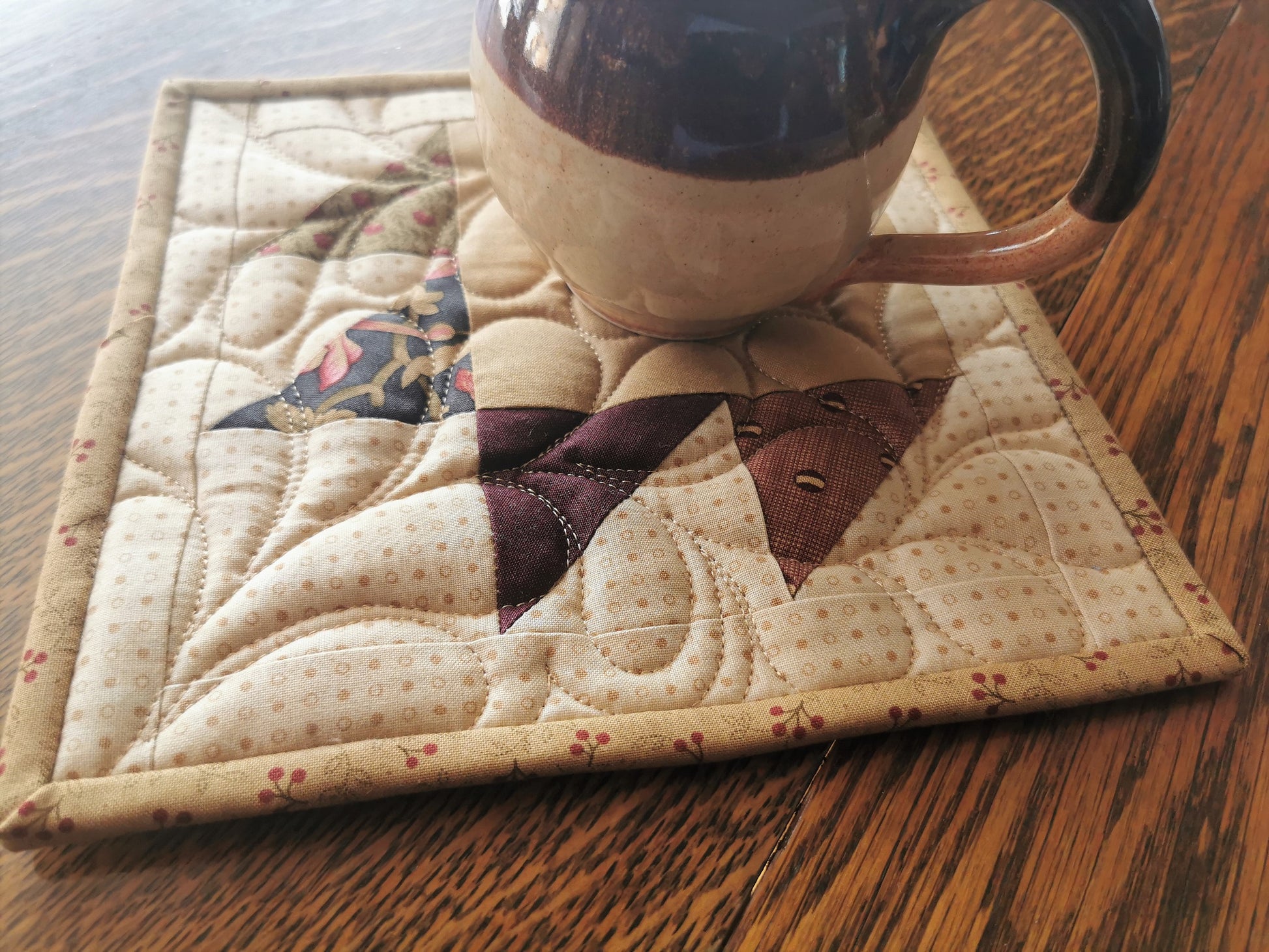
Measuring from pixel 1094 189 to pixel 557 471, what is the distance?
195 millimetres

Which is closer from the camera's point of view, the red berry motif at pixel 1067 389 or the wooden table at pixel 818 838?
the wooden table at pixel 818 838

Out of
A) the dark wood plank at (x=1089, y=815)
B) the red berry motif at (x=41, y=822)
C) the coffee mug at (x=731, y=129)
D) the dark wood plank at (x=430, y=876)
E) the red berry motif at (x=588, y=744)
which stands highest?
the coffee mug at (x=731, y=129)

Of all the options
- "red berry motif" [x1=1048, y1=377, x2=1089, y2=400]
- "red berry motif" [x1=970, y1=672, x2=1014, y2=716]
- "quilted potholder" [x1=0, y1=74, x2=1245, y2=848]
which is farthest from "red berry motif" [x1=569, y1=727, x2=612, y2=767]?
"red berry motif" [x1=1048, y1=377, x2=1089, y2=400]

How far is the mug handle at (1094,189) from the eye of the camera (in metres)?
0.25

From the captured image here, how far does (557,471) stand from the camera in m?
0.30

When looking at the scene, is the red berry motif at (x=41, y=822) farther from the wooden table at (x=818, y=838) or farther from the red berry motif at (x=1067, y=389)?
the red berry motif at (x=1067, y=389)

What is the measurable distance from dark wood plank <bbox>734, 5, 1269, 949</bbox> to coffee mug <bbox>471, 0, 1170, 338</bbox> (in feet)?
0.35

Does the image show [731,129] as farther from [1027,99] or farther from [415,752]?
[1027,99]

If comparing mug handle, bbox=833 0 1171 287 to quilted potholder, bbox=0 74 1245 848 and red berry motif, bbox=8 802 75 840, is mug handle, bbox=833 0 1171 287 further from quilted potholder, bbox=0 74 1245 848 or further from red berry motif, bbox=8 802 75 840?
red berry motif, bbox=8 802 75 840

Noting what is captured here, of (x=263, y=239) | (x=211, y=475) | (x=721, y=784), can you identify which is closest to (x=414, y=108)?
(x=263, y=239)

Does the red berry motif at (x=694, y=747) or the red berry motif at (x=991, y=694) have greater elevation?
the red berry motif at (x=694, y=747)

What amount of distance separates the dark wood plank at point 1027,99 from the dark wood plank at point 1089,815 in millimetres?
115

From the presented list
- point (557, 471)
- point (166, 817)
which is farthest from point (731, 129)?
point (166, 817)

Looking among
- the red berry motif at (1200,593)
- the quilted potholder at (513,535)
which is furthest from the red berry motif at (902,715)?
the red berry motif at (1200,593)
